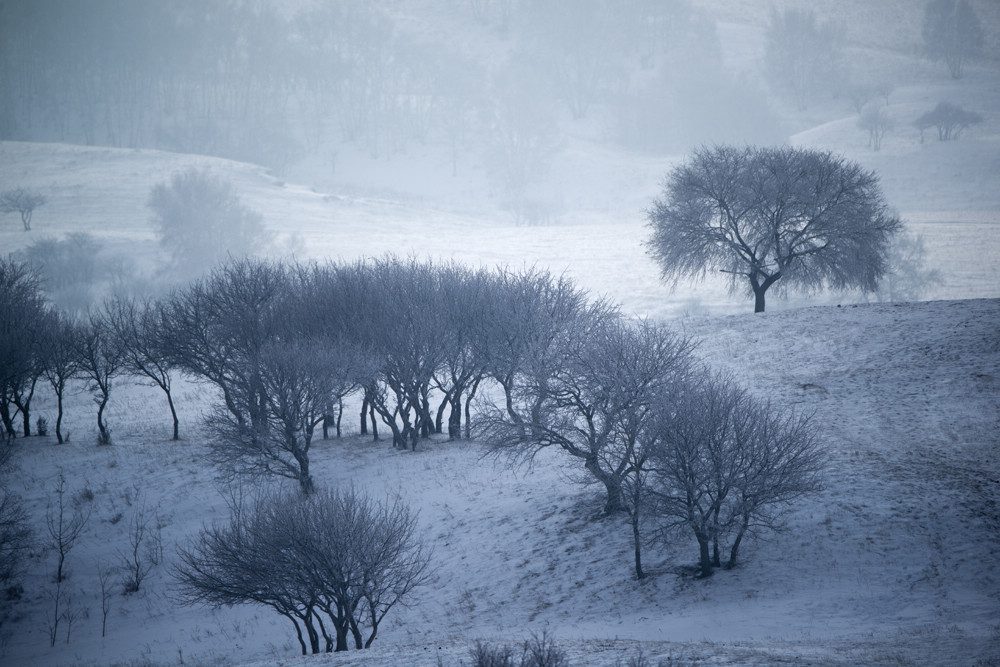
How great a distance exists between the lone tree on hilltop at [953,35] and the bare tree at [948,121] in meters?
42.6

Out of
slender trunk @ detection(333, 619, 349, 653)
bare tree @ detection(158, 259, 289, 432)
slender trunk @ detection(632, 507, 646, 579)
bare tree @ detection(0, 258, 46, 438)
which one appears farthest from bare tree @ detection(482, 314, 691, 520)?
bare tree @ detection(0, 258, 46, 438)

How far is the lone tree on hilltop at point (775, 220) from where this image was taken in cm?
3588

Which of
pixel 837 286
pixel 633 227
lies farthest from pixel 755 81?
pixel 837 286

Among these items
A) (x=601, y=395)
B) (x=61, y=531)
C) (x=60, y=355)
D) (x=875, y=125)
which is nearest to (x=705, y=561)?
(x=601, y=395)

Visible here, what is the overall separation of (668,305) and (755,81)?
446ft

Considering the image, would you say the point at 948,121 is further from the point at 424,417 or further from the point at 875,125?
the point at 424,417

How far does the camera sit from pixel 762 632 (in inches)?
546

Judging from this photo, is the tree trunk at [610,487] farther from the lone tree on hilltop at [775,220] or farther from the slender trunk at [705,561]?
the lone tree on hilltop at [775,220]

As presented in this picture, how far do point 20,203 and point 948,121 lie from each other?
414 ft

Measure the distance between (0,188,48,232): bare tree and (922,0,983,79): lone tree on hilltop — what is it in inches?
6289

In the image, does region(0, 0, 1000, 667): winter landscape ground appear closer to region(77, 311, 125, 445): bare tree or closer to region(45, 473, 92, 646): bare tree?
region(45, 473, 92, 646): bare tree

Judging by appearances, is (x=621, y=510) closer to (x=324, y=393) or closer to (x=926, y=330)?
(x=324, y=393)

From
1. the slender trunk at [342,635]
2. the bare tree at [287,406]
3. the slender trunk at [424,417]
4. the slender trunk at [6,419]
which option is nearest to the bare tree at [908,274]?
the slender trunk at [424,417]

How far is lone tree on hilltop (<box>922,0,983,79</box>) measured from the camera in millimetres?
137500
